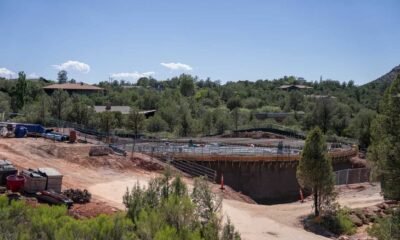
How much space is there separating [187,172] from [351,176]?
1510cm

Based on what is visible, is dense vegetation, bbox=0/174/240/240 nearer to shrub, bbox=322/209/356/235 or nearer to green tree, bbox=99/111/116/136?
shrub, bbox=322/209/356/235

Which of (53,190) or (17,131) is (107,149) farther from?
(53,190)

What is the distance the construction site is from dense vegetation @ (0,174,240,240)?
471 cm

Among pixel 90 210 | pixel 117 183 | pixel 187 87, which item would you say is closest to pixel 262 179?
pixel 117 183

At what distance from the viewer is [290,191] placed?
4619 cm

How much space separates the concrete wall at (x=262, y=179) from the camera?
4353 centimetres

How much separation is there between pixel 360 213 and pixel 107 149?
20.0m

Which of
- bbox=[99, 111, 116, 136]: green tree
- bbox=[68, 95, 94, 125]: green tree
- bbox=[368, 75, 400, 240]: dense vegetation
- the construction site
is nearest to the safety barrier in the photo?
the construction site

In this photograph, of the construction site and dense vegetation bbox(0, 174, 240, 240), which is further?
the construction site

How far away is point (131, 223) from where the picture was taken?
42.7 ft

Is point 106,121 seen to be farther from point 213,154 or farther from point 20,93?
point 20,93

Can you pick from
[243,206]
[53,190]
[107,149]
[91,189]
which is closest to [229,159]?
[107,149]

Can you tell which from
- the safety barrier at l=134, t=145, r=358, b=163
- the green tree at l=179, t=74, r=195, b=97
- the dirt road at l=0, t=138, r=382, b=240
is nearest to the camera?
the dirt road at l=0, t=138, r=382, b=240

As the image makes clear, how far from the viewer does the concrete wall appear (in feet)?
143
